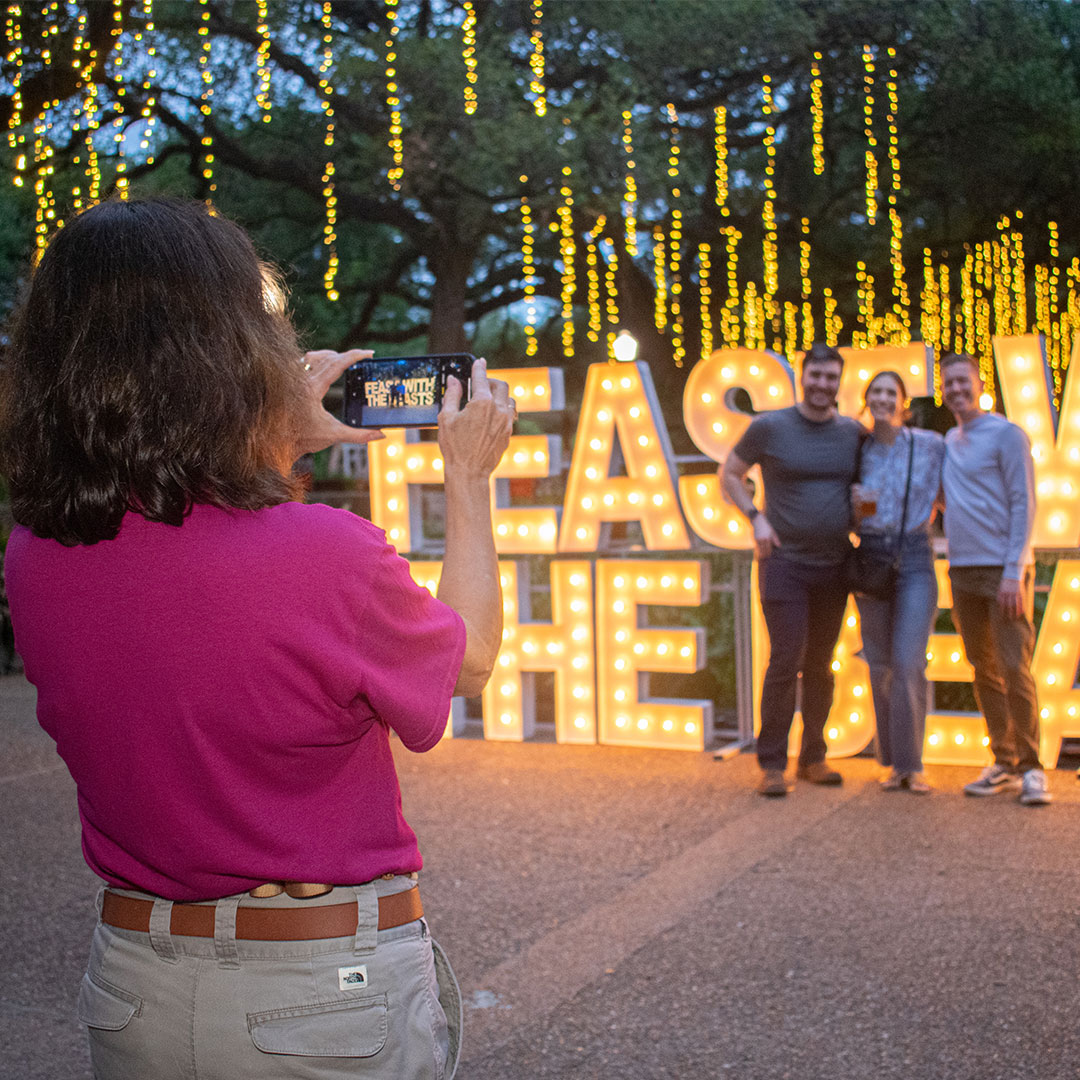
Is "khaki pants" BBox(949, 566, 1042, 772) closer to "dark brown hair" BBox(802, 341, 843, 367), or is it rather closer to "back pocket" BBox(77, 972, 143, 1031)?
"dark brown hair" BBox(802, 341, 843, 367)

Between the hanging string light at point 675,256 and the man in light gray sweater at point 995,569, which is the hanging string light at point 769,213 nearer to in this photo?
the hanging string light at point 675,256

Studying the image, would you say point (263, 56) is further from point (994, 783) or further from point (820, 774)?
point (994, 783)

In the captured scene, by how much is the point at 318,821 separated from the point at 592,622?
246 inches

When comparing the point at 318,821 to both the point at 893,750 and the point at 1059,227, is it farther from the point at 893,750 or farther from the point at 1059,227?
the point at 1059,227

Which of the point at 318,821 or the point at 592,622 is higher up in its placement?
the point at 318,821

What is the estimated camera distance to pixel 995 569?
631 cm

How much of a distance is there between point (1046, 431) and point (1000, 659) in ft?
4.80

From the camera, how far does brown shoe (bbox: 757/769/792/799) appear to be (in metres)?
6.57

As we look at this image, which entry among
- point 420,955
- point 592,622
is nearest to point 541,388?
point 592,622

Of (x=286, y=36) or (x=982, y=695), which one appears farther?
(x=286, y=36)

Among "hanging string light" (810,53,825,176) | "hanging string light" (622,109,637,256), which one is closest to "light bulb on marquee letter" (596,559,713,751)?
"hanging string light" (622,109,637,256)

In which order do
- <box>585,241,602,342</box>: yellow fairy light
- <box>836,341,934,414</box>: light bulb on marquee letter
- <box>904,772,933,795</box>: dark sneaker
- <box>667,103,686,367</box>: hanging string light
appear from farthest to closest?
<box>585,241,602,342</box>: yellow fairy light < <box>667,103,686,367</box>: hanging string light < <box>836,341,934,414</box>: light bulb on marquee letter < <box>904,772,933,795</box>: dark sneaker

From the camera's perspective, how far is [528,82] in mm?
16375

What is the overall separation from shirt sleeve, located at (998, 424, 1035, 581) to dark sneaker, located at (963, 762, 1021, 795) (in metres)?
1.00
